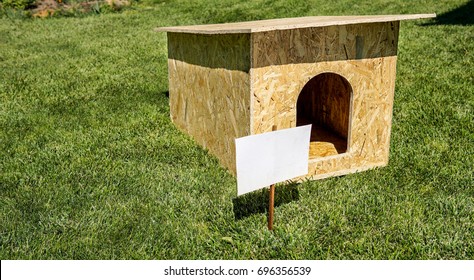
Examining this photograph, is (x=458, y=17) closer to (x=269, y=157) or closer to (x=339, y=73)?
(x=339, y=73)

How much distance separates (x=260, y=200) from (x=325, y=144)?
1699mm

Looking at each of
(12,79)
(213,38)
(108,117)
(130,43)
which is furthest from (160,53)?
(213,38)

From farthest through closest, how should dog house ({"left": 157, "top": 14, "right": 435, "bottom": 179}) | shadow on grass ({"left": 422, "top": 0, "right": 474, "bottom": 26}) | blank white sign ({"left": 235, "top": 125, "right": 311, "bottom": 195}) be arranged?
1. shadow on grass ({"left": 422, "top": 0, "right": 474, "bottom": 26})
2. dog house ({"left": 157, "top": 14, "right": 435, "bottom": 179})
3. blank white sign ({"left": 235, "top": 125, "right": 311, "bottom": 195})

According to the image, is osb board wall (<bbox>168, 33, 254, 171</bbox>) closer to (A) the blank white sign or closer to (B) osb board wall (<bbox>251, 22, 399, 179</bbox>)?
(B) osb board wall (<bbox>251, 22, 399, 179</bbox>)

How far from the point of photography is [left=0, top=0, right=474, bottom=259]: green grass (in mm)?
3656

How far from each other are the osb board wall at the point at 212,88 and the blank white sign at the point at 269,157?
3.24 ft

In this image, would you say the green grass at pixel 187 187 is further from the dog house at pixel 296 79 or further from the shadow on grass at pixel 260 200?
the dog house at pixel 296 79

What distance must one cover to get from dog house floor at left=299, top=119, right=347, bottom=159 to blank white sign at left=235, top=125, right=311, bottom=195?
1634 mm

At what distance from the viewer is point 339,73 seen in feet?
15.0

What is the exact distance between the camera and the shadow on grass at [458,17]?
11484 mm

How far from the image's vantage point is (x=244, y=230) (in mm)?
3820

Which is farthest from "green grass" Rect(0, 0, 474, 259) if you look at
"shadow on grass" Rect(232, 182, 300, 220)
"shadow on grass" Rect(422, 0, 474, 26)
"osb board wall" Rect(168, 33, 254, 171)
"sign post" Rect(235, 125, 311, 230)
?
"shadow on grass" Rect(422, 0, 474, 26)

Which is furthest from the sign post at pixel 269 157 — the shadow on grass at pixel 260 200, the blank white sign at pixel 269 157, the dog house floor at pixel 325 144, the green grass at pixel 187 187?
the dog house floor at pixel 325 144

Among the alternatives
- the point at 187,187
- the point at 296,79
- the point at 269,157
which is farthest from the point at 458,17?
the point at 269,157
